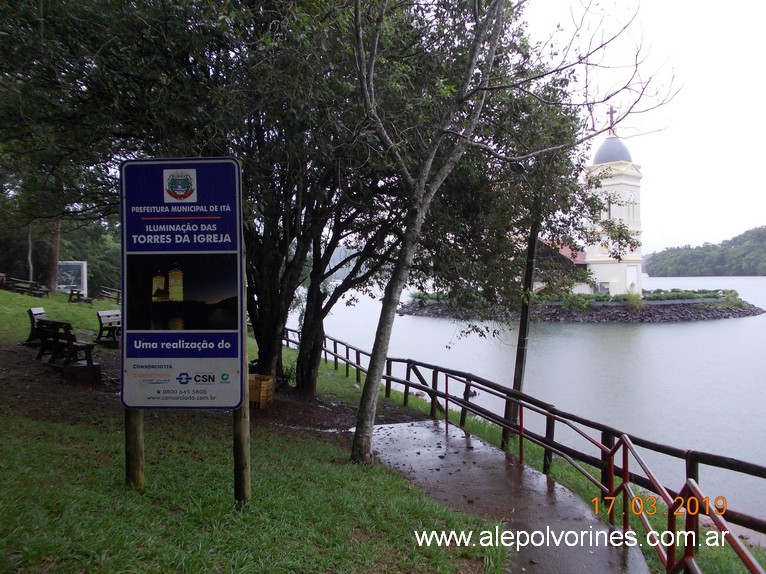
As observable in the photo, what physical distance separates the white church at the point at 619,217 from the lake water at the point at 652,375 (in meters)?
3.36

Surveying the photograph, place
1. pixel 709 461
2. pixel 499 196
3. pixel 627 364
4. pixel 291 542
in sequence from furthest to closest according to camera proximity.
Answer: pixel 627 364
pixel 499 196
pixel 709 461
pixel 291 542

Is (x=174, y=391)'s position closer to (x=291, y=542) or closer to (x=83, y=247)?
(x=291, y=542)

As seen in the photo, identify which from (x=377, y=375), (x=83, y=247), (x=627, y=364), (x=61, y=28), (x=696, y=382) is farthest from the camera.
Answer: (x=83, y=247)

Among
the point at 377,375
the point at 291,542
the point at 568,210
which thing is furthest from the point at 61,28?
the point at 568,210

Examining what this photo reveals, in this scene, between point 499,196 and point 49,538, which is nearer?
point 49,538

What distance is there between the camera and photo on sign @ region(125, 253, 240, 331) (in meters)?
3.84

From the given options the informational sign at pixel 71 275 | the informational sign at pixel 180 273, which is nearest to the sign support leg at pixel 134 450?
the informational sign at pixel 180 273

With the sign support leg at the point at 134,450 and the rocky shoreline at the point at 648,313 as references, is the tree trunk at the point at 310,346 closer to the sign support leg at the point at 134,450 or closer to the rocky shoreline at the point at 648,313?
the sign support leg at the point at 134,450

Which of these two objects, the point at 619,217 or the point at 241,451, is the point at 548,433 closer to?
the point at 241,451

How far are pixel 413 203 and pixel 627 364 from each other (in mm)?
17650

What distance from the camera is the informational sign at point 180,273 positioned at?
382 centimetres

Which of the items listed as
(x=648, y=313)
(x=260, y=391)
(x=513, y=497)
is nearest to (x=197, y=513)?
(x=513, y=497)

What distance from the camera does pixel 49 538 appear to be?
2.88 metres

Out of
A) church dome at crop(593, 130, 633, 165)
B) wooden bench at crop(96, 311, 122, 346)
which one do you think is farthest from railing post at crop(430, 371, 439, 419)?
church dome at crop(593, 130, 633, 165)
